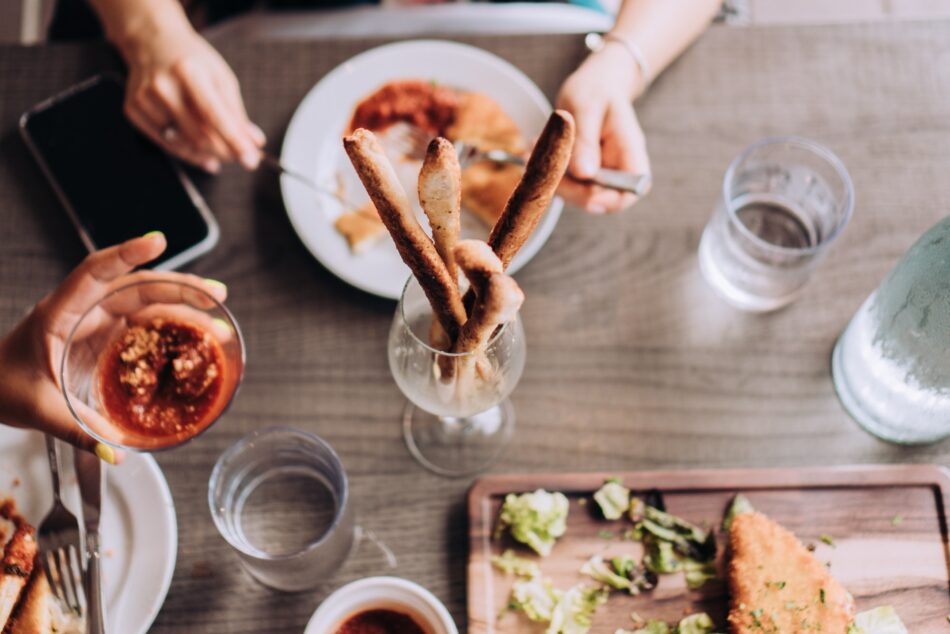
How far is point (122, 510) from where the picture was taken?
118 centimetres

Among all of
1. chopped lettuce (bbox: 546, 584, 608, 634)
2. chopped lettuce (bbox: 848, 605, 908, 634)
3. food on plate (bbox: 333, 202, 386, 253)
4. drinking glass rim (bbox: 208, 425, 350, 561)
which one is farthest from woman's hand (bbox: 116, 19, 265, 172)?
chopped lettuce (bbox: 848, 605, 908, 634)

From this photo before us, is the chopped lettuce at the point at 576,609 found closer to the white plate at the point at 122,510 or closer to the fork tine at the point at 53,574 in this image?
the white plate at the point at 122,510

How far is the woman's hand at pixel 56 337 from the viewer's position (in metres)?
1.13

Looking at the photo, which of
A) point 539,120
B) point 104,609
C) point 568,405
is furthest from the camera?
point 539,120

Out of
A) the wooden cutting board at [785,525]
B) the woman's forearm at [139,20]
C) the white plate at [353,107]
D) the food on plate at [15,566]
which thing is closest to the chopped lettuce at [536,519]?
the wooden cutting board at [785,525]

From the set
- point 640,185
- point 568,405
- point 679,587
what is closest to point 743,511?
point 679,587

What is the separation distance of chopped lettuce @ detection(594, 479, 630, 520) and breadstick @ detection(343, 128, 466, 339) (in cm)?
45

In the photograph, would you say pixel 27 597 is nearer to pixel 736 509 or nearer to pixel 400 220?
pixel 400 220

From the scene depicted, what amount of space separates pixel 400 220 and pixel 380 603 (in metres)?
0.58

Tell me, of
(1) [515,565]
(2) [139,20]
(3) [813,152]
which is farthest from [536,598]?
(2) [139,20]

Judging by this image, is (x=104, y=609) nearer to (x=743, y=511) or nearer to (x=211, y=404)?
(x=211, y=404)

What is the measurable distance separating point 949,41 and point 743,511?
0.92 metres

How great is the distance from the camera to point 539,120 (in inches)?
54.8

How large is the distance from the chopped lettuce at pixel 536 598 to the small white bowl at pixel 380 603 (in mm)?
101
